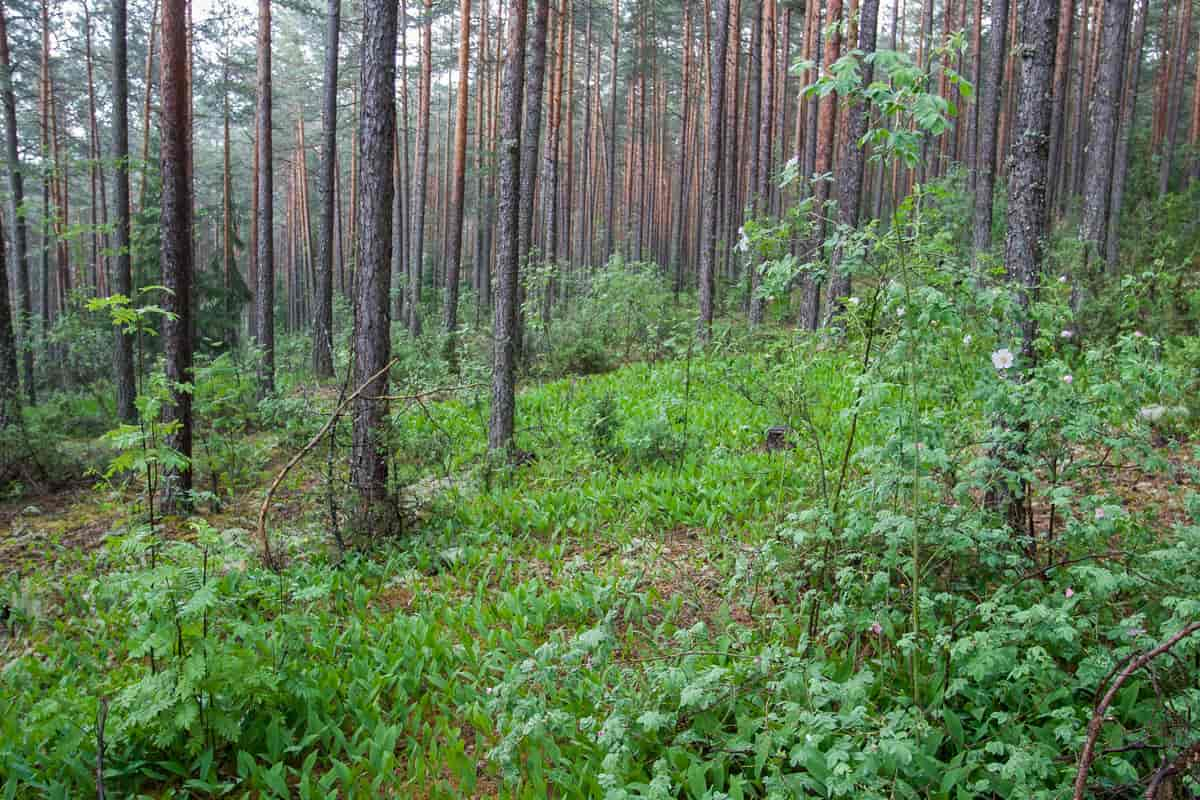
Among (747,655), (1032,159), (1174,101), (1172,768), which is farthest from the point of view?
(1174,101)

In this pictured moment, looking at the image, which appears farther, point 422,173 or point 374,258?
point 422,173

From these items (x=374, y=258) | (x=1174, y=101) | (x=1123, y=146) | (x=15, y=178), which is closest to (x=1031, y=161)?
(x=374, y=258)

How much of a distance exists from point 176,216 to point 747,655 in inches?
260

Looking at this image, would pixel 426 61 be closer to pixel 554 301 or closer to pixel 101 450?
pixel 554 301

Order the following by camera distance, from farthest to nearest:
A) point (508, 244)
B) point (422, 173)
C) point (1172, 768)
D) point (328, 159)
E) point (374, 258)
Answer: point (422, 173) → point (328, 159) → point (508, 244) → point (374, 258) → point (1172, 768)

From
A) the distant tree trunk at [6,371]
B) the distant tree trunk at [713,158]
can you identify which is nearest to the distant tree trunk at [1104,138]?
the distant tree trunk at [713,158]

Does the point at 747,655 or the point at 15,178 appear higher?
the point at 15,178

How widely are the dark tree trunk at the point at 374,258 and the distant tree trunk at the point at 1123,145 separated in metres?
13.6

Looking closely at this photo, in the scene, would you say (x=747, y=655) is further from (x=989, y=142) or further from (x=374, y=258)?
(x=989, y=142)

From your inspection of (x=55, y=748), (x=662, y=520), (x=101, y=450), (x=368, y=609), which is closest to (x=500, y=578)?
(x=368, y=609)

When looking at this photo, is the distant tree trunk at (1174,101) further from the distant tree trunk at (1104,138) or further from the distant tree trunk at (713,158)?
the distant tree trunk at (713,158)

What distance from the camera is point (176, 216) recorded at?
6.87 m

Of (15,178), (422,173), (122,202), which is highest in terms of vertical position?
(422,173)

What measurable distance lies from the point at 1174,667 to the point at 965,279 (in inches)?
75.6
